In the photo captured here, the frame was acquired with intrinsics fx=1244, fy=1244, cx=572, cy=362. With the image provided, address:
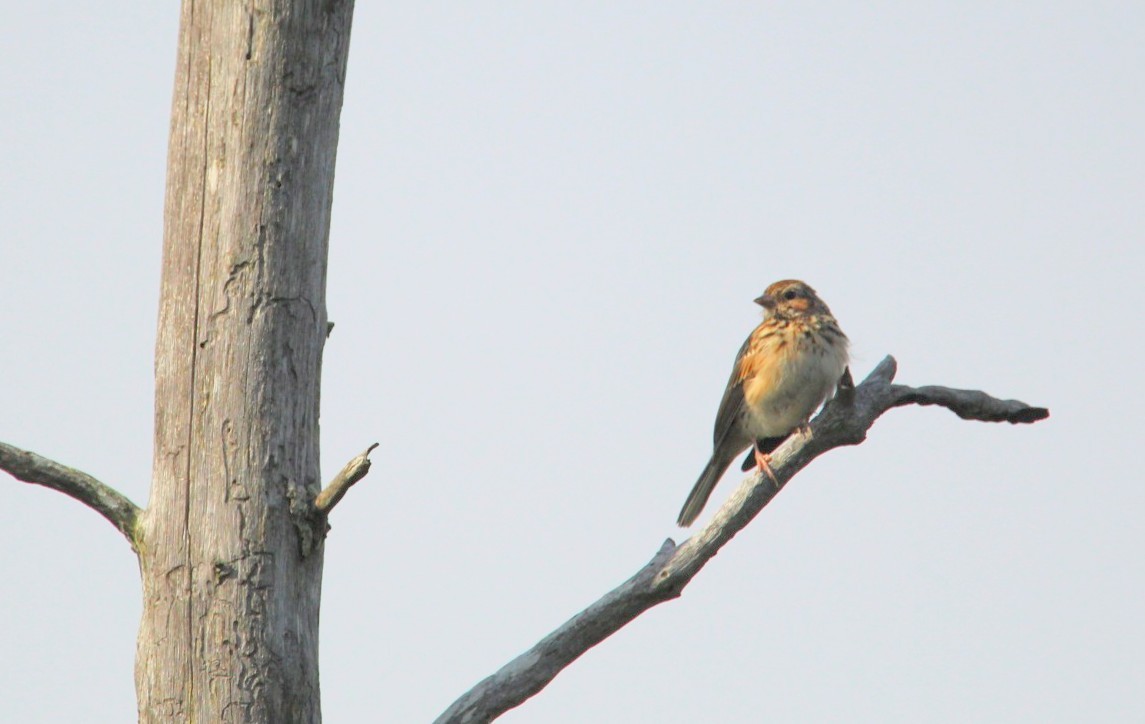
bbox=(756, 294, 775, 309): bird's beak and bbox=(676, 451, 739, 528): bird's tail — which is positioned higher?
bbox=(756, 294, 775, 309): bird's beak

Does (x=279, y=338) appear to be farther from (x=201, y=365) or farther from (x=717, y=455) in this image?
(x=717, y=455)

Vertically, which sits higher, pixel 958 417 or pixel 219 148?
pixel 219 148

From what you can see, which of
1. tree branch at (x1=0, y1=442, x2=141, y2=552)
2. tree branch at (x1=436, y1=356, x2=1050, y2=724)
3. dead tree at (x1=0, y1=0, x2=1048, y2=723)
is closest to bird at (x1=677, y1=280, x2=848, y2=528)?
tree branch at (x1=436, y1=356, x2=1050, y2=724)

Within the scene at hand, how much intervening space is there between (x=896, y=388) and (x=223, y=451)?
2569mm

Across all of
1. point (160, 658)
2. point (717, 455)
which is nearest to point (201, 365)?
point (160, 658)

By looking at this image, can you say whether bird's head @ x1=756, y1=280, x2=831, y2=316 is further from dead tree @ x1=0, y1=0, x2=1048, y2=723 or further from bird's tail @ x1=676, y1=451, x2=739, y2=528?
dead tree @ x1=0, y1=0, x2=1048, y2=723

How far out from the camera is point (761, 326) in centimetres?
801

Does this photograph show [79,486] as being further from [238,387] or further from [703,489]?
[703,489]

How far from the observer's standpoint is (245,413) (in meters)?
3.96

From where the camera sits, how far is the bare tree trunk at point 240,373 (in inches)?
153

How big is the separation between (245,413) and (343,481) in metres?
0.43

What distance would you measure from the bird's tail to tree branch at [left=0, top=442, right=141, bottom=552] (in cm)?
424

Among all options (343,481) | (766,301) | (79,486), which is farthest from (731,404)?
(79,486)

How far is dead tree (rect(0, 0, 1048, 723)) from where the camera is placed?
389 centimetres
